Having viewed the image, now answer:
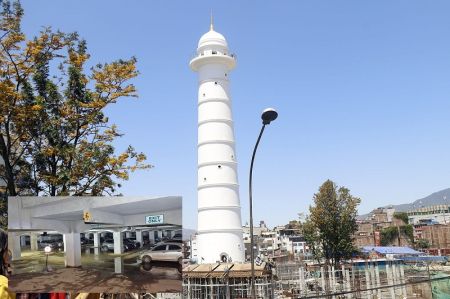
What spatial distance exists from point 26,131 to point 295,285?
36633 mm

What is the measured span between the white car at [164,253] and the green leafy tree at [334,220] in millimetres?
42812

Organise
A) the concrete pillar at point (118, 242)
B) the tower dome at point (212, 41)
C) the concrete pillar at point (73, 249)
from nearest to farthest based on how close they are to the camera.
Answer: the concrete pillar at point (73, 249), the concrete pillar at point (118, 242), the tower dome at point (212, 41)

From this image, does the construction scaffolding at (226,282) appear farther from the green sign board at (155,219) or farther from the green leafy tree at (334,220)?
the green sign board at (155,219)

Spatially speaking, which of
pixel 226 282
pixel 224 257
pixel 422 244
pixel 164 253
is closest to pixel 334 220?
pixel 224 257

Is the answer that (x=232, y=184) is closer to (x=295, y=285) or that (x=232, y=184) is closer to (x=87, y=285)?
(x=295, y=285)

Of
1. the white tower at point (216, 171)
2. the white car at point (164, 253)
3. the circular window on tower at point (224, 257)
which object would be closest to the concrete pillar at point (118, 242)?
the white car at point (164, 253)

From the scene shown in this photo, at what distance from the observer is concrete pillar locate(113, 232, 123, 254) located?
306 inches

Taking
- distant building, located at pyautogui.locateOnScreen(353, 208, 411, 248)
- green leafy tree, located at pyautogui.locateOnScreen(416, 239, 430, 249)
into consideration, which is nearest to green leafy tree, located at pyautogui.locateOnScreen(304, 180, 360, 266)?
distant building, located at pyautogui.locateOnScreen(353, 208, 411, 248)

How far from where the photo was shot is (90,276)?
289 inches

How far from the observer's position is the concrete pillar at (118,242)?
7.76 m

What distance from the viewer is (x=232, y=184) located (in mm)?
36594

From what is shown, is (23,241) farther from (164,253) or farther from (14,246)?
(164,253)

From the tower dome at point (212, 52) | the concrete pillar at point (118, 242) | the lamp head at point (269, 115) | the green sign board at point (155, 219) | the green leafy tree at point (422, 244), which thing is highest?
the tower dome at point (212, 52)

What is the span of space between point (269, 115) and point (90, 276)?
658cm
